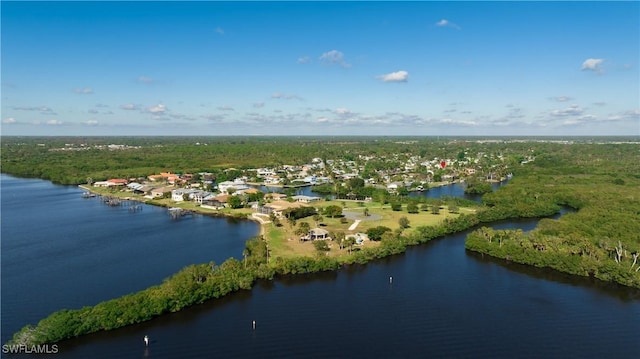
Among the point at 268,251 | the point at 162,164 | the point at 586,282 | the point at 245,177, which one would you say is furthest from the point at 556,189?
the point at 162,164

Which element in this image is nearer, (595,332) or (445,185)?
(595,332)

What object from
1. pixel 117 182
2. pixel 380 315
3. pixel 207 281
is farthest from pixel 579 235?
pixel 117 182

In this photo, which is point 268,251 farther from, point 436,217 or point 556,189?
point 556,189

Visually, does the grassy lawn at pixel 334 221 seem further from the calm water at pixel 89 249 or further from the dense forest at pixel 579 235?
the dense forest at pixel 579 235

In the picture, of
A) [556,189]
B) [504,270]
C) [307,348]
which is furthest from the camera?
[556,189]

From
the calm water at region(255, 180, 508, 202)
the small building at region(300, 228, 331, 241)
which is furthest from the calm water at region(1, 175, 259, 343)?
the calm water at region(255, 180, 508, 202)

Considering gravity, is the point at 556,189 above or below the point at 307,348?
above

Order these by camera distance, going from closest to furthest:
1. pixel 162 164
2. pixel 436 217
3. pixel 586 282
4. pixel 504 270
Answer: pixel 586 282 < pixel 504 270 < pixel 436 217 < pixel 162 164

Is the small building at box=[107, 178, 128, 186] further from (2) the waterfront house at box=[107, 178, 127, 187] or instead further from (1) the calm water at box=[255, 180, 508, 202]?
(1) the calm water at box=[255, 180, 508, 202]
